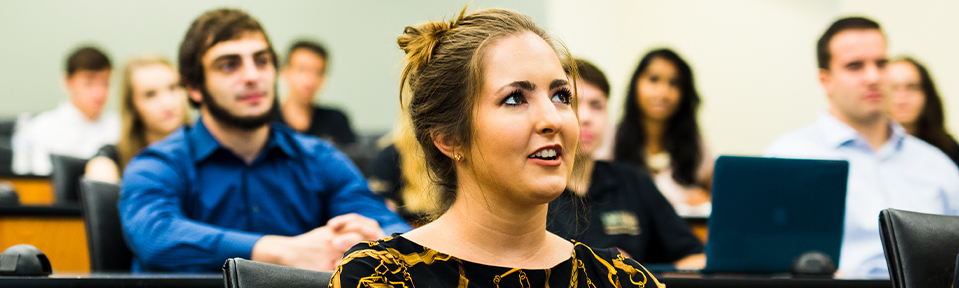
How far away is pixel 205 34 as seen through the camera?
1956 mm

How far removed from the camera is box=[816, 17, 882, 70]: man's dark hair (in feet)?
7.76

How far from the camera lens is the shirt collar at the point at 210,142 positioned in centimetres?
193

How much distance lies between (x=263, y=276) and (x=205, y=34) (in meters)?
1.16

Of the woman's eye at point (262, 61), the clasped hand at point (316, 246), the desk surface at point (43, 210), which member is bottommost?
the desk surface at point (43, 210)

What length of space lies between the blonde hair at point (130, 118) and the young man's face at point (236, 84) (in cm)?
106

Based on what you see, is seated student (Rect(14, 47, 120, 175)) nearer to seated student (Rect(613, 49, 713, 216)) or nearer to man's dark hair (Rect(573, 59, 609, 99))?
seated student (Rect(613, 49, 713, 216))

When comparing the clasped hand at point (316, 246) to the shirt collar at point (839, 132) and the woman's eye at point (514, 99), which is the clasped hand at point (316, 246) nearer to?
the woman's eye at point (514, 99)

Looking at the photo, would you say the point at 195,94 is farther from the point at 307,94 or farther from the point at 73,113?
the point at 73,113

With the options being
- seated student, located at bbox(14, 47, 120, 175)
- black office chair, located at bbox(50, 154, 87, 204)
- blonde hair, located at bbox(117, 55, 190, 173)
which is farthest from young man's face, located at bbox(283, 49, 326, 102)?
black office chair, located at bbox(50, 154, 87, 204)

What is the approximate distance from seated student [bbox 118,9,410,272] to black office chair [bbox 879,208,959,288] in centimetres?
100

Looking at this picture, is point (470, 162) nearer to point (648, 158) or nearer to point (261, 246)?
point (261, 246)

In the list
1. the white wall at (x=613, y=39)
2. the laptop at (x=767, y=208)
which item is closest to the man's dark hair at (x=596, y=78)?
the laptop at (x=767, y=208)

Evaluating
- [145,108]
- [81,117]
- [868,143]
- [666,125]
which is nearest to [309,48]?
[81,117]

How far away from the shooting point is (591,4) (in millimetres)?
6219
